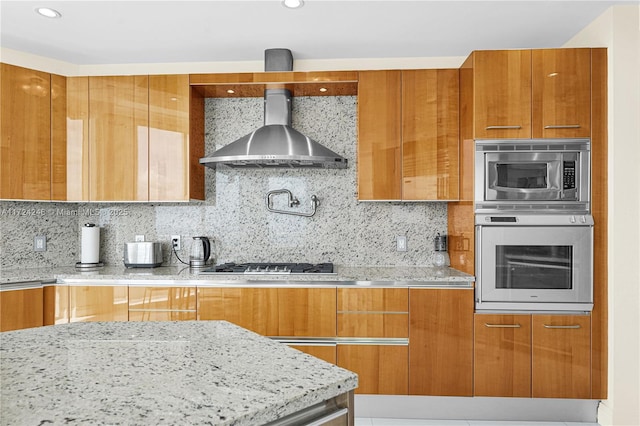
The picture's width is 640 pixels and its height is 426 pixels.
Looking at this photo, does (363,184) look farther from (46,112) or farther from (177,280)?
(46,112)

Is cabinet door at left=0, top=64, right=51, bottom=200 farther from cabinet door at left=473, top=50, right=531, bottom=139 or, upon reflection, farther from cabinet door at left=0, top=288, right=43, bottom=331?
cabinet door at left=473, top=50, right=531, bottom=139

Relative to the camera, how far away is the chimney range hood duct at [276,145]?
2.75m

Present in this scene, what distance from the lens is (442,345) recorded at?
2523 millimetres

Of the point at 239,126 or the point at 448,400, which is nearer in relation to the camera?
the point at 448,400

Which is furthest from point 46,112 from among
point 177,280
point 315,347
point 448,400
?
point 448,400

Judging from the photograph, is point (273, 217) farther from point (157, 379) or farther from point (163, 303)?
point (157, 379)

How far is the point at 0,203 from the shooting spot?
2.97 m

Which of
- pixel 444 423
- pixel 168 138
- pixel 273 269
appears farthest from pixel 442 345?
pixel 168 138

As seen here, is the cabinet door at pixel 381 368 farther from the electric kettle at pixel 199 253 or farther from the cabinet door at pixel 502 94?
the cabinet door at pixel 502 94

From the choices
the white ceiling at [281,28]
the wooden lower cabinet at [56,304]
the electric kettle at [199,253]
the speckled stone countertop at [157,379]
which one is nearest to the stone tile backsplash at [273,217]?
the electric kettle at [199,253]

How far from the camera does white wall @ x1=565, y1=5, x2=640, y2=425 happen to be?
2.37m

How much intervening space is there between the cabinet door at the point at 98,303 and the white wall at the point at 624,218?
313cm

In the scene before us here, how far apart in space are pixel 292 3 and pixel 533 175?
184cm

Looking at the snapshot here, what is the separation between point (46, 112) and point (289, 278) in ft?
7.13
